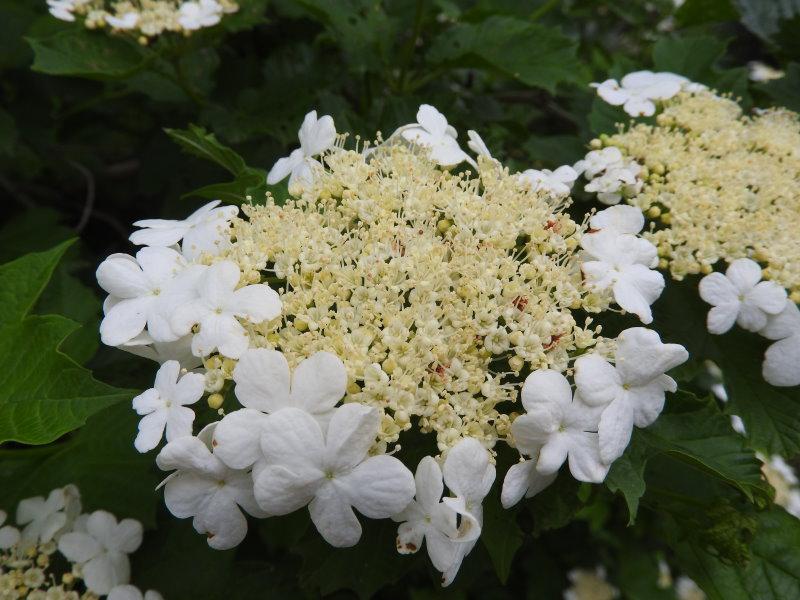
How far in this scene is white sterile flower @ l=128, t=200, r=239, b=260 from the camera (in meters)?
1.54

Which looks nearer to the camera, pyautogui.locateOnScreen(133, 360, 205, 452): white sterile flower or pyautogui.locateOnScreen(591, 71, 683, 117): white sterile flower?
pyautogui.locateOnScreen(133, 360, 205, 452): white sterile flower

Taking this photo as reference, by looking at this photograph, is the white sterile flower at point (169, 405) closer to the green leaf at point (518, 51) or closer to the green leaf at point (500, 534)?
the green leaf at point (500, 534)

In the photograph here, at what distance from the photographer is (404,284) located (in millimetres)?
1397

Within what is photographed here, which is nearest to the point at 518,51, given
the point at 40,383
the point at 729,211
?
the point at 729,211

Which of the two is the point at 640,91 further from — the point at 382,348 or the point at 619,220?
the point at 382,348

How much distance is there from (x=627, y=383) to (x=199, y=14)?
5.74ft

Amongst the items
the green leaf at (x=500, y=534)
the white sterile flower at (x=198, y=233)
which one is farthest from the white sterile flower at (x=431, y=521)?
the white sterile flower at (x=198, y=233)

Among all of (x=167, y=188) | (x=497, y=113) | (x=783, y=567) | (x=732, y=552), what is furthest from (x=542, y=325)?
(x=167, y=188)

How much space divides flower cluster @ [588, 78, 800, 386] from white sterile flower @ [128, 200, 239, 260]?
879mm

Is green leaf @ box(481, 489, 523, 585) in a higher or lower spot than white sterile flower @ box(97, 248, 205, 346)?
A: lower

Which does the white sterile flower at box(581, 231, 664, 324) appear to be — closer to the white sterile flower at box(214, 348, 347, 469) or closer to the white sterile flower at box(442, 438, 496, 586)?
the white sterile flower at box(442, 438, 496, 586)

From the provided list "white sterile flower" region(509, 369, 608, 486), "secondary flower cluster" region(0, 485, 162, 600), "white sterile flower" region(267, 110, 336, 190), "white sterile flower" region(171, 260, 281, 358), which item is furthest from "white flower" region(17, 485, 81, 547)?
"white sterile flower" region(509, 369, 608, 486)

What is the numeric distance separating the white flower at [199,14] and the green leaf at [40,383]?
93cm

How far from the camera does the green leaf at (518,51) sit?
236 cm
